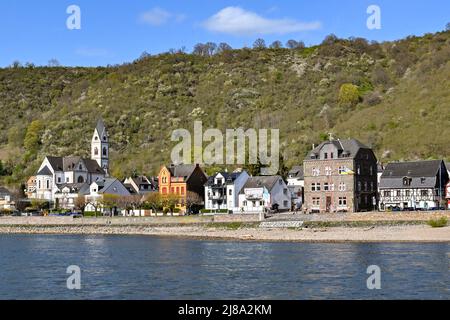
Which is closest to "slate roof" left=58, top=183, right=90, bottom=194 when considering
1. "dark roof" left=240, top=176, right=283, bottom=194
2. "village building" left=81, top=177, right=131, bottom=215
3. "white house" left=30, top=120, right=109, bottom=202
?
"white house" left=30, top=120, right=109, bottom=202

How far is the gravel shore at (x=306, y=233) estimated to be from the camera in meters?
62.2

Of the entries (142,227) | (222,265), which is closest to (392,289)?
(222,265)

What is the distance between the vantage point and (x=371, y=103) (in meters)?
162

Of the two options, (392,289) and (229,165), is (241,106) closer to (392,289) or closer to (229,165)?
(229,165)

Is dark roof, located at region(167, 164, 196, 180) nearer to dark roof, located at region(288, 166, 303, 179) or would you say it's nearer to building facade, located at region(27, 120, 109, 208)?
dark roof, located at region(288, 166, 303, 179)

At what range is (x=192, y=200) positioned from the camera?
325 feet

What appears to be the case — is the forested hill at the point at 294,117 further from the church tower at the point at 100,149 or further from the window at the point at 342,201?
the window at the point at 342,201

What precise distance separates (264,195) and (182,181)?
54.0 feet

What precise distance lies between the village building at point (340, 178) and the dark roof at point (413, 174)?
4.59 m

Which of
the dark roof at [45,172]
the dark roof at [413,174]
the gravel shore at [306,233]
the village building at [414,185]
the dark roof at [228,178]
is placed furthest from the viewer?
the dark roof at [45,172]

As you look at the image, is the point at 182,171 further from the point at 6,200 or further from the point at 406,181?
the point at 6,200

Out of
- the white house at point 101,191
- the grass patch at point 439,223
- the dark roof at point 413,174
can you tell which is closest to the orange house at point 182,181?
the white house at point 101,191

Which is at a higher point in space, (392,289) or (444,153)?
(444,153)
